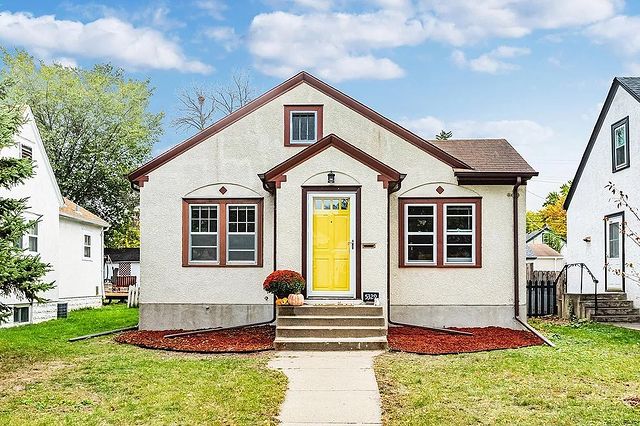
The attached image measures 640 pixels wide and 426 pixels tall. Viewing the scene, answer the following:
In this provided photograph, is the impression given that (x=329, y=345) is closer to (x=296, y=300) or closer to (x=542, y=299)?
(x=296, y=300)

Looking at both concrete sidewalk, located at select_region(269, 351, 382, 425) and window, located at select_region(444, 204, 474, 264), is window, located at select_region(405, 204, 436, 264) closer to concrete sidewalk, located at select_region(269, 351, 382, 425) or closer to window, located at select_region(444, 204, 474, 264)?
window, located at select_region(444, 204, 474, 264)

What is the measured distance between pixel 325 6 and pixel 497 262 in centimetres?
1034

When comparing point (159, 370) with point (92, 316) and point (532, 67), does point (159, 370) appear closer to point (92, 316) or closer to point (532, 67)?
point (92, 316)

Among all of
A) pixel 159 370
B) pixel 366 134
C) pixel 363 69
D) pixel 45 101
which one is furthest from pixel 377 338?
pixel 45 101

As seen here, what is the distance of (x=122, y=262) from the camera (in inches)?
1748

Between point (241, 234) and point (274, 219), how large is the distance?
92cm

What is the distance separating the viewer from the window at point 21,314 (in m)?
18.3

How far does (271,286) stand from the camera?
44.3ft

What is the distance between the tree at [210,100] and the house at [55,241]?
13.9 meters

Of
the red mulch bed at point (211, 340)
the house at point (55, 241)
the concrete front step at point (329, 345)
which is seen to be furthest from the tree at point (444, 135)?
the concrete front step at point (329, 345)

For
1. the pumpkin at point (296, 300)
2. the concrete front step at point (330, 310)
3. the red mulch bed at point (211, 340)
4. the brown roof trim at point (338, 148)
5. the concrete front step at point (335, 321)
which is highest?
the brown roof trim at point (338, 148)

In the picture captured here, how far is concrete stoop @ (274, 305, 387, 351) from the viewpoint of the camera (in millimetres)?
12344

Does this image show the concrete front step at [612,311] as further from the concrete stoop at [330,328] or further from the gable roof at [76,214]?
the gable roof at [76,214]

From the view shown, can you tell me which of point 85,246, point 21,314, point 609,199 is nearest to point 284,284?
point 21,314
